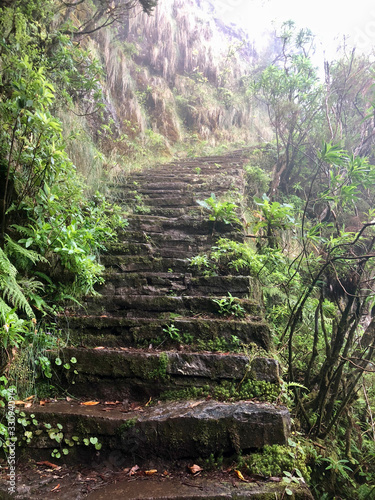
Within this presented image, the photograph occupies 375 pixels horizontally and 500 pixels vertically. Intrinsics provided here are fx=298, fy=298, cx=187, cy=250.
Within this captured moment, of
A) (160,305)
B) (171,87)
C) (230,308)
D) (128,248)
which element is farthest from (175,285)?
(171,87)

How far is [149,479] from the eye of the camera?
178 cm

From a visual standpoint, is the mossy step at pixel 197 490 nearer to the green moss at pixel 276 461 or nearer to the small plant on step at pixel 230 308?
the green moss at pixel 276 461

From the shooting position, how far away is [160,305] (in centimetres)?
296

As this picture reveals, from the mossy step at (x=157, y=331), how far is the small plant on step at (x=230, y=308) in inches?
5.5

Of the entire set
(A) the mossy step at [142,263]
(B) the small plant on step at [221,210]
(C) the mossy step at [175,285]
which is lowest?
(C) the mossy step at [175,285]

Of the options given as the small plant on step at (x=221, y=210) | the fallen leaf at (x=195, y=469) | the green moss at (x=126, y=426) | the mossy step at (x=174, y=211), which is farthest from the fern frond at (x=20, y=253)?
the mossy step at (x=174, y=211)

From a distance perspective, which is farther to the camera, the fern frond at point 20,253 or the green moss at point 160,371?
the green moss at point 160,371

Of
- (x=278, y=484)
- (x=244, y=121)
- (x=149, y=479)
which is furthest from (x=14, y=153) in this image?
(x=244, y=121)

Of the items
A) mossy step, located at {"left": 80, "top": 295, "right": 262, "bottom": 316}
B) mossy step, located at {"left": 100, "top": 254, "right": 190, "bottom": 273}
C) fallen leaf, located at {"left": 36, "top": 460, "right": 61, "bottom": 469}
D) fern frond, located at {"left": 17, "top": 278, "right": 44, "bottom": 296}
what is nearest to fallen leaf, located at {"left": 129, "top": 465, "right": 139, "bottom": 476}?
fallen leaf, located at {"left": 36, "top": 460, "right": 61, "bottom": 469}

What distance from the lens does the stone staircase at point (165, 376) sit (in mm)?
1933

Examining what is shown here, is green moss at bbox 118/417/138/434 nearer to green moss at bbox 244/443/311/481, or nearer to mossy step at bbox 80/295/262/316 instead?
green moss at bbox 244/443/311/481

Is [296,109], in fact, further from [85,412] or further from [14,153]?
[85,412]

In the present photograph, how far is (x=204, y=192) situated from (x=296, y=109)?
381 centimetres

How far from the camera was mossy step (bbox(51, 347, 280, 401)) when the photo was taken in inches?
90.2
